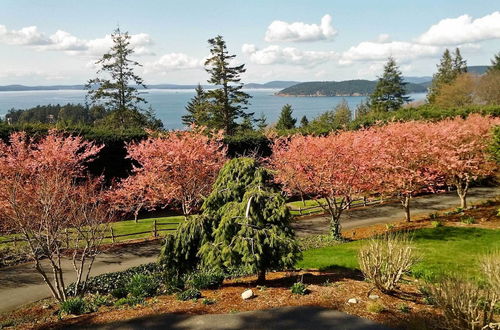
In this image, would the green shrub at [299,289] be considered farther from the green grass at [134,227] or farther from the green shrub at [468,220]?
the green shrub at [468,220]

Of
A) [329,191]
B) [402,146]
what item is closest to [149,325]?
[329,191]

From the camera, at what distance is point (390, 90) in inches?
2579

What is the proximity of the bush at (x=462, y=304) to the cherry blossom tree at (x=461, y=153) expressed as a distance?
14606 millimetres

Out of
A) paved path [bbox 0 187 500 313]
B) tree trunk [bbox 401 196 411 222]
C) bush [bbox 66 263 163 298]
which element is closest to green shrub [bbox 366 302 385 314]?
bush [bbox 66 263 163 298]

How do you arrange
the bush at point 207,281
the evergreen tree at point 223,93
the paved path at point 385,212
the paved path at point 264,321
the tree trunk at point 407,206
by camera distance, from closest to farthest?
the paved path at point 264,321 → the bush at point 207,281 → the tree trunk at point 407,206 → the paved path at point 385,212 → the evergreen tree at point 223,93

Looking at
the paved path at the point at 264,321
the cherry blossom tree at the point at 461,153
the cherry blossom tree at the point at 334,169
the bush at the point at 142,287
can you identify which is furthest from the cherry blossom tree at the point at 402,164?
the bush at the point at 142,287

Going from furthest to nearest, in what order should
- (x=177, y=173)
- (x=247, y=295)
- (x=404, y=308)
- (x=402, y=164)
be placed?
(x=402, y=164) < (x=177, y=173) < (x=247, y=295) < (x=404, y=308)

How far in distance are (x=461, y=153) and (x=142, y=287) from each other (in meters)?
20.9

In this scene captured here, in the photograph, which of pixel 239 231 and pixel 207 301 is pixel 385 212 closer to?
pixel 239 231

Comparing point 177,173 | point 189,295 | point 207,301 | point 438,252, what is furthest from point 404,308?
point 177,173

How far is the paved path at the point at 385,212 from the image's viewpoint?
2225cm

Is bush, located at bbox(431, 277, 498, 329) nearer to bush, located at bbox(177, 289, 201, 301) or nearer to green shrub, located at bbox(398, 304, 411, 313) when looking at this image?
green shrub, located at bbox(398, 304, 411, 313)

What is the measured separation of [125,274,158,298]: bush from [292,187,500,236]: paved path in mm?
10424

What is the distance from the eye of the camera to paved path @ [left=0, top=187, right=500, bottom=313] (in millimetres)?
13773
